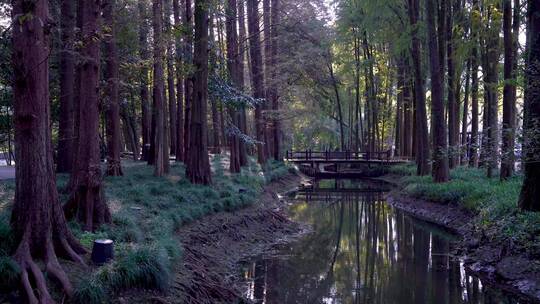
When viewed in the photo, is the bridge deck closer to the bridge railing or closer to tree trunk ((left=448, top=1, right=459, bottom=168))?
the bridge railing

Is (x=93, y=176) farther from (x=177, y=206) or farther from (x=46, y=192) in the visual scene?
(x=177, y=206)

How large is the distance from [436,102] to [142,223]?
40.7 feet

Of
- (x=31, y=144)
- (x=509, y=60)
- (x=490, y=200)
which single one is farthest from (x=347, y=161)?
(x=31, y=144)

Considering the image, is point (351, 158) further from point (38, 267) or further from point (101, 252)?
point (38, 267)

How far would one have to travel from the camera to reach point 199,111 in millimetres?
15883

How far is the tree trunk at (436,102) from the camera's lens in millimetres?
18188

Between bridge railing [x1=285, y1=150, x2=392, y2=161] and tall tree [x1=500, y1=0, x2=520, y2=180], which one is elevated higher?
tall tree [x1=500, y1=0, x2=520, y2=180]

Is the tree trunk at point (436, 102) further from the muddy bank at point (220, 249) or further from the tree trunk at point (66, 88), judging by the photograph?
the tree trunk at point (66, 88)

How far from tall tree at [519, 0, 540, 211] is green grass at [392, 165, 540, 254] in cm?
39

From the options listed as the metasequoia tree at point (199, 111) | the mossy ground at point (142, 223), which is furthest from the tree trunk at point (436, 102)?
the metasequoia tree at point (199, 111)

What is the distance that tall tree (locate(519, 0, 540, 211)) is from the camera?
9.89m

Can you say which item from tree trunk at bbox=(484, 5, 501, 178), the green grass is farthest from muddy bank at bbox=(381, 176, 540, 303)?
tree trunk at bbox=(484, 5, 501, 178)

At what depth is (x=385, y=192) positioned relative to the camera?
87.0ft

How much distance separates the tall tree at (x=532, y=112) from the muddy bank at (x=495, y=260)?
1117 mm
